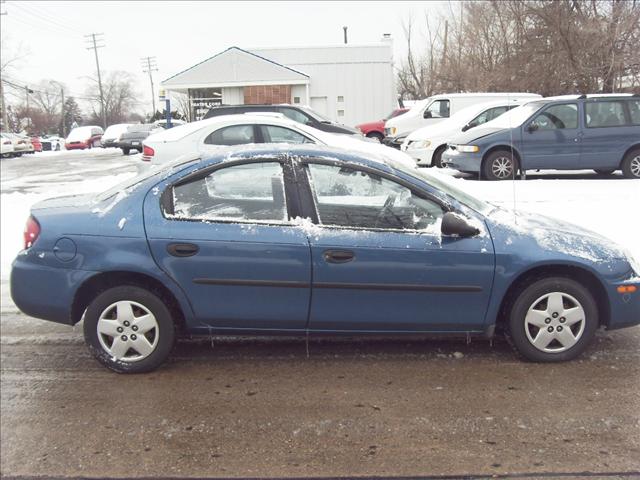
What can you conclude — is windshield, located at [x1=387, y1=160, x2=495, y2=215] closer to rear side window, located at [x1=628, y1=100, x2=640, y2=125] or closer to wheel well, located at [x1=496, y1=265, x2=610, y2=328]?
wheel well, located at [x1=496, y1=265, x2=610, y2=328]

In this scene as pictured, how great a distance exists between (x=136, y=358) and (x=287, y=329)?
3.26 ft

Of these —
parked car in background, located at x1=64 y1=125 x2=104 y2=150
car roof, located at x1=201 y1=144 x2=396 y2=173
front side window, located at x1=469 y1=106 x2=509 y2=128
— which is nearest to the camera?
car roof, located at x1=201 y1=144 x2=396 y2=173

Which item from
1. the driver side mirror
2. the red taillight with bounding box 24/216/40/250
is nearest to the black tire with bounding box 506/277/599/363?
the driver side mirror

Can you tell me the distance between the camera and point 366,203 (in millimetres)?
4152

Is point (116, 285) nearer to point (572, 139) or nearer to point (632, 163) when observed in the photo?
point (572, 139)

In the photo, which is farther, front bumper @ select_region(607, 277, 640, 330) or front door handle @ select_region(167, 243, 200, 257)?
front bumper @ select_region(607, 277, 640, 330)

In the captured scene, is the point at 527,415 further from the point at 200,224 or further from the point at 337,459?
the point at 200,224

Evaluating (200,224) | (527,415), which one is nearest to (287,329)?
(200,224)

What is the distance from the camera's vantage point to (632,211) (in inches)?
327

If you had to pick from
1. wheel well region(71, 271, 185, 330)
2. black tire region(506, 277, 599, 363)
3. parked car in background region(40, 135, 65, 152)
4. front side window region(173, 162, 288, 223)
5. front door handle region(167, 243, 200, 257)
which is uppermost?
parked car in background region(40, 135, 65, 152)

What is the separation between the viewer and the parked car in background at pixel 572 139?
38.0ft

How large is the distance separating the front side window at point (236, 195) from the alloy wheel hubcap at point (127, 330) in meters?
0.67

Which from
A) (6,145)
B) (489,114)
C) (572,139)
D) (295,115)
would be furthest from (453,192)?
(6,145)

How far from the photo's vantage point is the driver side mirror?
386cm
